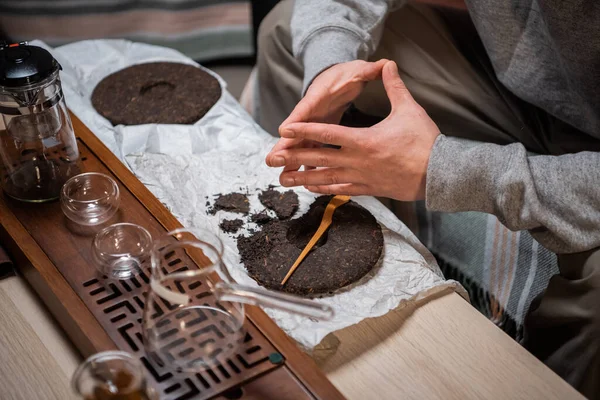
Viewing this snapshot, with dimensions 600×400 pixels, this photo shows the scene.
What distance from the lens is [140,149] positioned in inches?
55.1

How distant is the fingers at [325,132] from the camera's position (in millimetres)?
1094

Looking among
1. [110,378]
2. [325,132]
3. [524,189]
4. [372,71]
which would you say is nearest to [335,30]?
[372,71]

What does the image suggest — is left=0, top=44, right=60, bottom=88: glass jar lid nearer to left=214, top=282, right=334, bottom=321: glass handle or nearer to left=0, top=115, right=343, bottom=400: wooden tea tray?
left=0, top=115, right=343, bottom=400: wooden tea tray

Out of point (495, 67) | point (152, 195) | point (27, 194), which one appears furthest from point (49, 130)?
point (495, 67)

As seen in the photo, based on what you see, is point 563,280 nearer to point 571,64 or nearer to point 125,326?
point 571,64

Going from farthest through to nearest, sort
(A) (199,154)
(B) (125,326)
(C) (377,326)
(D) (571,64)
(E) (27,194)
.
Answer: (A) (199,154) < (D) (571,64) < (E) (27,194) < (C) (377,326) < (B) (125,326)

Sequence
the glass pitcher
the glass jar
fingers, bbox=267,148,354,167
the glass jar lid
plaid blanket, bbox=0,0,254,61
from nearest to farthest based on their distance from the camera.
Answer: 1. the glass jar
2. the glass pitcher
3. the glass jar lid
4. fingers, bbox=267,148,354,167
5. plaid blanket, bbox=0,0,254,61

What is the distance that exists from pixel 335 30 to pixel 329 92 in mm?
229

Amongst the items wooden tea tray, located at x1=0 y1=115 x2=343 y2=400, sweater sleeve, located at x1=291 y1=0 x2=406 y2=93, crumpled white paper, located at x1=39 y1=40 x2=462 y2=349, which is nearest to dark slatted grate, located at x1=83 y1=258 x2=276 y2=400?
wooden tea tray, located at x1=0 y1=115 x2=343 y2=400

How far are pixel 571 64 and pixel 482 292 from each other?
50 cm

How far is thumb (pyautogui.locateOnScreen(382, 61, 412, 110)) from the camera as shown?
45.1 inches

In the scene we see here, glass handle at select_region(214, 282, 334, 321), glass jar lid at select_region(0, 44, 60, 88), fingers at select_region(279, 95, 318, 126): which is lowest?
fingers at select_region(279, 95, 318, 126)

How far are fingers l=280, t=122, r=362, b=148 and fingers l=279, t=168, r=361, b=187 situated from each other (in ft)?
0.19

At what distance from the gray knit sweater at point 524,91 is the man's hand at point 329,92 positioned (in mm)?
61
